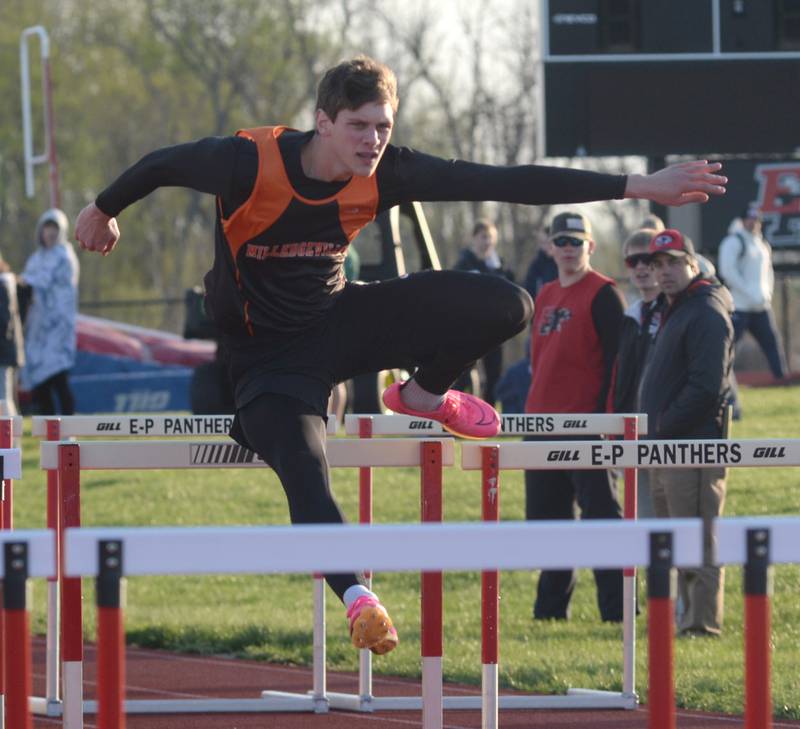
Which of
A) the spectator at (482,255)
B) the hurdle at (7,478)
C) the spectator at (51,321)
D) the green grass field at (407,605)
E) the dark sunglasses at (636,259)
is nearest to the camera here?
the hurdle at (7,478)

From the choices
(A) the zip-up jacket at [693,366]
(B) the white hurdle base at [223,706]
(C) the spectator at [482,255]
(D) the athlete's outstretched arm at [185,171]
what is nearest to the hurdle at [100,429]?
(B) the white hurdle base at [223,706]

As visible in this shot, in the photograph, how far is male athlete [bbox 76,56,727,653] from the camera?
516 centimetres

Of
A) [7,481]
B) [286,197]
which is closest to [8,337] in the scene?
[7,481]

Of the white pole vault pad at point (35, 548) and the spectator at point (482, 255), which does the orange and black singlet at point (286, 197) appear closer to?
the white pole vault pad at point (35, 548)

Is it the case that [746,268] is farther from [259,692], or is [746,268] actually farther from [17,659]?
[17,659]

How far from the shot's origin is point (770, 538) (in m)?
3.54

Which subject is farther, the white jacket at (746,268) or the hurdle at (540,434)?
the white jacket at (746,268)

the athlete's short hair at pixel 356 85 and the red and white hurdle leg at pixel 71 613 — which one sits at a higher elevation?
the athlete's short hair at pixel 356 85

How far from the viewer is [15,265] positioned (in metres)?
47.0

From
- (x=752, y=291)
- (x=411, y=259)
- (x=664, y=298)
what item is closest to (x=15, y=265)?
(x=411, y=259)

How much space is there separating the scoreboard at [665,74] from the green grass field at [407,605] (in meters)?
3.87

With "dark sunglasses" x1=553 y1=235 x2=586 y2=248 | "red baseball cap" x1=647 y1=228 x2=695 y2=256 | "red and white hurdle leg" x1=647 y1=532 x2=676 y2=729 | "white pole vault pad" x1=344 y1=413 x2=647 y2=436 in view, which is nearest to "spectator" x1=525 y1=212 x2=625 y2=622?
"dark sunglasses" x1=553 y1=235 x2=586 y2=248

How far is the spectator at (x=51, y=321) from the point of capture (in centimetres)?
1636

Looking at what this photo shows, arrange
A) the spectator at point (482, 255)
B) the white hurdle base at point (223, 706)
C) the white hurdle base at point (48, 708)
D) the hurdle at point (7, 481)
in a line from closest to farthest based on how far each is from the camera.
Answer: the hurdle at point (7, 481)
the white hurdle base at point (48, 708)
the white hurdle base at point (223, 706)
the spectator at point (482, 255)
